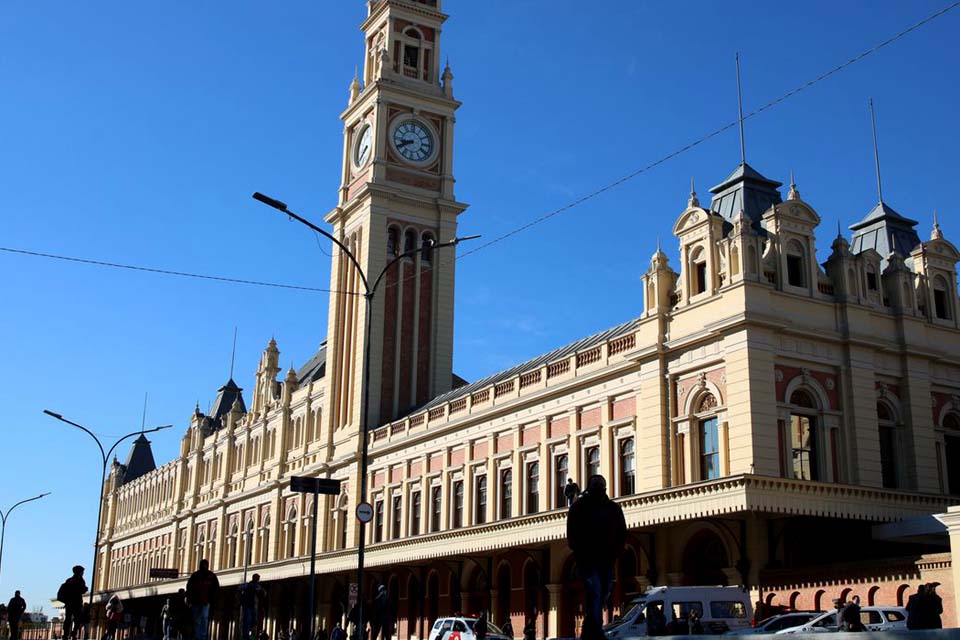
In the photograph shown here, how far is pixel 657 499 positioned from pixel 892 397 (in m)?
8.86

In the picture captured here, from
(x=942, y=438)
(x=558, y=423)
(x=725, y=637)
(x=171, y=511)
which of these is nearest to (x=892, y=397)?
(x=942, y=438)

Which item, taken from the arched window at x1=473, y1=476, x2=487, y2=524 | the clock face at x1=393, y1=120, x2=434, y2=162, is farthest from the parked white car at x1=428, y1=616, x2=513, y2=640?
the clock face at x1=393, y1=120, x2=434, y2=162

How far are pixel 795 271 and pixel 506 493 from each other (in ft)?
48.8

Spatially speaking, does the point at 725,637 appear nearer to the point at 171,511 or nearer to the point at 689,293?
the point at 689,293

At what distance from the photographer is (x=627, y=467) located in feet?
121

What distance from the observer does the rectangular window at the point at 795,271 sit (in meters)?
34.8

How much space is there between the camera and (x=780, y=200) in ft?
124

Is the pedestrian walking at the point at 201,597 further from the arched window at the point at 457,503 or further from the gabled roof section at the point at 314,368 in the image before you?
the gabled roof section at the point at 314,368

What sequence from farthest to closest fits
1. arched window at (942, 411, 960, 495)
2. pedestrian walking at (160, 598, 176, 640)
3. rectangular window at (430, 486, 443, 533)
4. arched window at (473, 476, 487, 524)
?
1. rectangular window at (430, 486, 443, 533)
2. arched window at (473, 476, 487, 524)
3. arched window at (942, 411, 960, 495)
4. pedestrian walking at (160, 598, 176, 640)

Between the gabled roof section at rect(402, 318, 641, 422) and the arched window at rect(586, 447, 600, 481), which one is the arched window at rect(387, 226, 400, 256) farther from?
the arched window at rect(586, 447, 600, 481)

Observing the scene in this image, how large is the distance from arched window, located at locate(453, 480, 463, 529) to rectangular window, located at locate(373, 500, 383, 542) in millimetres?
7447

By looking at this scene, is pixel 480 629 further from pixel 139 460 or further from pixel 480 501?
pixel 139 460

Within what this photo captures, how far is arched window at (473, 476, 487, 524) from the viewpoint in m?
45.0

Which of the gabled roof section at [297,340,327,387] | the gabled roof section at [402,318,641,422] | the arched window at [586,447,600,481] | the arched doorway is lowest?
the arched doorway
